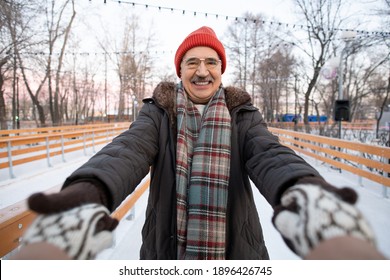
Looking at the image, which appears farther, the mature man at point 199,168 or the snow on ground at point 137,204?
the snow on ground at point 137,204

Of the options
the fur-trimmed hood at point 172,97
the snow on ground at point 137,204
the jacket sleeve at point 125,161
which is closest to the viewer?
the jacket sleeve at point 125,161

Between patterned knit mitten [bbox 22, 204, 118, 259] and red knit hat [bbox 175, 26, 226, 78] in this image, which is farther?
red knit hat [bbox 175, 26, 226, 78]

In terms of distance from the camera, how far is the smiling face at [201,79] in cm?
143

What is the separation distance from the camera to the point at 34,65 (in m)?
12.9

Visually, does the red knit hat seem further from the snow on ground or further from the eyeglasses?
the snow on ground

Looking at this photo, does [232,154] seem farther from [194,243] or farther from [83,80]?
[83,80]

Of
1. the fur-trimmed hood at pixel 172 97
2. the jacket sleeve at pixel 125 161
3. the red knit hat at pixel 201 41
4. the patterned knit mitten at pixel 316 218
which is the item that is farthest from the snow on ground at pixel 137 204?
the red knit hat at pixel 201 41

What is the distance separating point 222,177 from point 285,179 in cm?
45

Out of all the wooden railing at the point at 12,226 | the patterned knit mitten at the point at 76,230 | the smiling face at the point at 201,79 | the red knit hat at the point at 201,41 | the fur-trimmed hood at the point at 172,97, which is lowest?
the wooden railing at the point at 12,226

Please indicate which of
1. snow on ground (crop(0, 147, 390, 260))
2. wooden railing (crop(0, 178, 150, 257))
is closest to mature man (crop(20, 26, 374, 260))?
snow on ground (crop(0, 147, 390, 260))

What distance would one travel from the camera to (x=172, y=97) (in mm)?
1401

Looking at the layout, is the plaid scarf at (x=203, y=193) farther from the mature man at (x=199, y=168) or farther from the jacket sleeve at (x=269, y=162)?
the jacket sleeve at (x=269, y=162)

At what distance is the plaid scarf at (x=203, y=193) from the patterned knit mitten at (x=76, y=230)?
0.57 m

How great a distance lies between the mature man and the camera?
32.7 inches
